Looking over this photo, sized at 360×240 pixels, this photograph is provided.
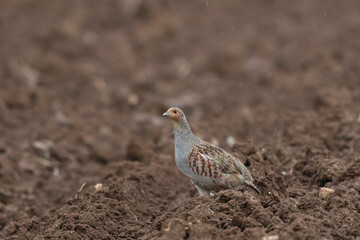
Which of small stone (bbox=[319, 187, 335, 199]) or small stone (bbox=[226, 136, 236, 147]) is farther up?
small stone (bbox=[226, 136, 236, 147])

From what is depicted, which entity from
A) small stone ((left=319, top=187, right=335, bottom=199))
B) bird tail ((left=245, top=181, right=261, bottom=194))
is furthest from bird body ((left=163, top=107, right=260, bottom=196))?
small stone ((left=319, top=187, right=335, bottom=199))

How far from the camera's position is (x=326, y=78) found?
11.8 m

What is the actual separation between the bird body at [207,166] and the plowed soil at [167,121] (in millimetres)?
184

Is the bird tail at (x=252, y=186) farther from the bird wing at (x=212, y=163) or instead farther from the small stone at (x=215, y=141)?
the small stone at (x=215, y=141)

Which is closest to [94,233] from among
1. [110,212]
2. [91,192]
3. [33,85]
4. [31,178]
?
[110,212]

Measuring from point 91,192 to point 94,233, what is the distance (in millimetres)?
1278

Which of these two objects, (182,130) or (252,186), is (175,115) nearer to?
(182,130)

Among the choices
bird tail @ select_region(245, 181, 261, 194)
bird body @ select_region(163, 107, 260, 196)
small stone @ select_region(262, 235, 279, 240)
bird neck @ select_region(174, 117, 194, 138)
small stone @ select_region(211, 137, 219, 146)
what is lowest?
small stone @ select_region(262, 235, 279, 240)

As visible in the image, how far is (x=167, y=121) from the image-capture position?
1088 centimetres

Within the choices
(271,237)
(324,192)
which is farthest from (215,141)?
(271,237)

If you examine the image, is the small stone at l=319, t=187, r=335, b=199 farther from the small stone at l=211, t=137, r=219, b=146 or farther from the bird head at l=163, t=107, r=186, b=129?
the small stone at l=211, t=137, r=219, b=146

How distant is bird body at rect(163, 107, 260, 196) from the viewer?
5.68 metres

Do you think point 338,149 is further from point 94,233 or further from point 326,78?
point 326,78

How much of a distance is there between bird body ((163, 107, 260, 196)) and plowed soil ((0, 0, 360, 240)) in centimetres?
18
